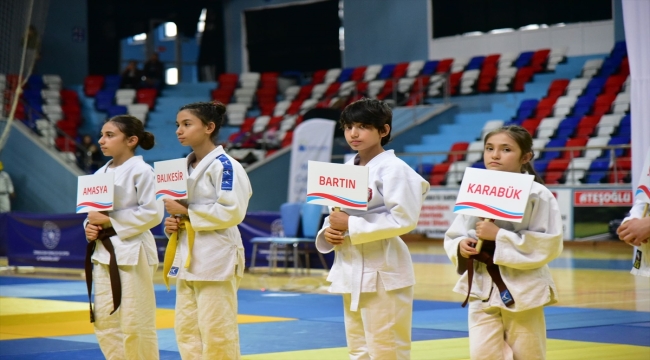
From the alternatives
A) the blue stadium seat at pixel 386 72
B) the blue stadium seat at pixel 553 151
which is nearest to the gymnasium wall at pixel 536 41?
the blue stadium seat at pixel 386 72

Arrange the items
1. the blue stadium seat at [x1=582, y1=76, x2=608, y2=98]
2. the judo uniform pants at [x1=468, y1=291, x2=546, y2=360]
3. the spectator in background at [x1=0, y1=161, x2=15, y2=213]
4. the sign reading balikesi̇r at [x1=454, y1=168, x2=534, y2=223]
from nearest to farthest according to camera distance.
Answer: the sign reading balikesi̇r at [x1=454, y1=168, x2=534, y2=223]
the judo uniform pants at [x1=468, y1=291, x2=546, y2=360]
the spectator in background at [x1=0, y1=161, x2=15, y2=213]
the blue stadium seat at [x1=582, y1=76, x2=608, y2=98]

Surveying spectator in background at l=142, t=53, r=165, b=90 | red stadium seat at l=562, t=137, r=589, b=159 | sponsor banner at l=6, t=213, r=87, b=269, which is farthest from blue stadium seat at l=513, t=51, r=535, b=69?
sponsor banner at l=6, t=213, r=87, b=269

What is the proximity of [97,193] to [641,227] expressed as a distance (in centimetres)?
303

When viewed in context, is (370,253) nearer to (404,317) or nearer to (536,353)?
(404,317)

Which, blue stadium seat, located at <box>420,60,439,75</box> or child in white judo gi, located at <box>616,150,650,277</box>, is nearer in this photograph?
child in white judo gi, located at <box>616,150,650,277</box>

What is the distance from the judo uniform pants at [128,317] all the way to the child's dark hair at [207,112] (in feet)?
2.81

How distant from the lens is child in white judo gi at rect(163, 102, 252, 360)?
206 inches

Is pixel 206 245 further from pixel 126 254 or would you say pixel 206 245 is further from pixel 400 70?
pixel 400 70

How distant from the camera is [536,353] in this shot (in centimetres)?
450

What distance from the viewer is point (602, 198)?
1767cm

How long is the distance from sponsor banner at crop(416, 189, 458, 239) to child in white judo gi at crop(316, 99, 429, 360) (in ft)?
50.1

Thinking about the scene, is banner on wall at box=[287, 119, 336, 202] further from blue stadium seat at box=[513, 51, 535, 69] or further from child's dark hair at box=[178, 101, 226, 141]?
child's dark hair at box=[178, 101, 226, 141]

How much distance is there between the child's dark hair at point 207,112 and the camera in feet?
17.8

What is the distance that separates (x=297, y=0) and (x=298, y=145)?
43.2ft
